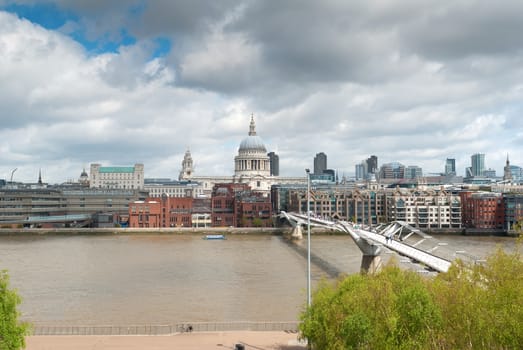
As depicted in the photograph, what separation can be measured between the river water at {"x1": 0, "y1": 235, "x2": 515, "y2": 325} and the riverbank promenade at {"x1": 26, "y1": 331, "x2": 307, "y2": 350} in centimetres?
292

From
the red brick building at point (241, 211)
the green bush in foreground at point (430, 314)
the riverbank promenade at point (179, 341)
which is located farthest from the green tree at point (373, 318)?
the red brick building at point (241, 211)

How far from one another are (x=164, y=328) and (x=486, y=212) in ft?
201

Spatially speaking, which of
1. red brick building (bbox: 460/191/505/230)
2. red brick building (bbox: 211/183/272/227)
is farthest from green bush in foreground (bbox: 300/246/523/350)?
red brick building (bbox: 211/183/272/227)

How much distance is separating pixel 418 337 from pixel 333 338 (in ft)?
7.53

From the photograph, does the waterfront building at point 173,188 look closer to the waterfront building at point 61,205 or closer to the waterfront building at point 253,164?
the waterfront building at point 253,164

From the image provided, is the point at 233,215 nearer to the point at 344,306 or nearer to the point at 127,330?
the point at 127,330

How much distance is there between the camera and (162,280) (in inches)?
1244

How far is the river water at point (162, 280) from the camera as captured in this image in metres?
23.2

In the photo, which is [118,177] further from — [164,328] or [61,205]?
[164,328]

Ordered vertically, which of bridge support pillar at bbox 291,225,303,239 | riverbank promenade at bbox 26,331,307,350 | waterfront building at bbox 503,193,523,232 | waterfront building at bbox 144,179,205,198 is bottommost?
riverbank promenade at bbox 26,331,307,350

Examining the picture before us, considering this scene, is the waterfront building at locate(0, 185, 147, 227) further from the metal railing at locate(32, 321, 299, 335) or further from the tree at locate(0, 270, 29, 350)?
the tree at locate(0, 270, 29, 350)

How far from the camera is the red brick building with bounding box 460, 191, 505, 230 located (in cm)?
7212

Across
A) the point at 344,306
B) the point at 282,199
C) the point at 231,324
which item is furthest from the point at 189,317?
the point at 282,199

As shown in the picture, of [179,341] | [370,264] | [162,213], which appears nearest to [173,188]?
[162,213]
